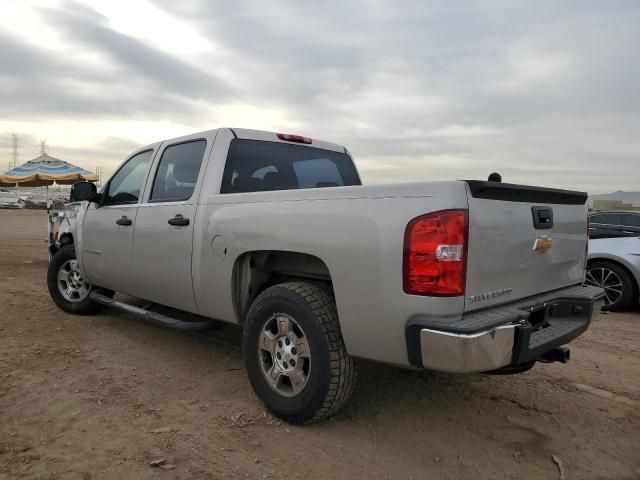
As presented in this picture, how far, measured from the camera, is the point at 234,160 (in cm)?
387

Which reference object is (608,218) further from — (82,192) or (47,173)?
(47,173)

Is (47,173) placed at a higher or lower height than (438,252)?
higher

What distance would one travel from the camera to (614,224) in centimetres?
779

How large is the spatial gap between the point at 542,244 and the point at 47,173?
16991 mm

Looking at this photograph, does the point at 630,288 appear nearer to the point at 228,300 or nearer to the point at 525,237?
the point at 525,237

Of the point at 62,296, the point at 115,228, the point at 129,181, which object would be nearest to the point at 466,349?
the point at 115,228

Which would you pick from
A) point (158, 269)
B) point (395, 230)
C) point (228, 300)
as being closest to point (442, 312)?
point (395, 230)

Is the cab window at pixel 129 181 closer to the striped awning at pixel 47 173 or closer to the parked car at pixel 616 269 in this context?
the parked car at pixel 616 269

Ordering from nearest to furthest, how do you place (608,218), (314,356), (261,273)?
(314,356) < (261,273) < (608,218)

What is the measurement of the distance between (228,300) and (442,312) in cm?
165

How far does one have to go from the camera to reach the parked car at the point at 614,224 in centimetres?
719

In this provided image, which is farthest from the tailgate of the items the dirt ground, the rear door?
the rear door

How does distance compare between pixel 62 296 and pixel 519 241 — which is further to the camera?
pixel 62 296

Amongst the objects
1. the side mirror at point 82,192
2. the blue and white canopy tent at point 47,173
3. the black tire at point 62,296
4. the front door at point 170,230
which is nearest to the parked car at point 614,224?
the front door at point 170,230
